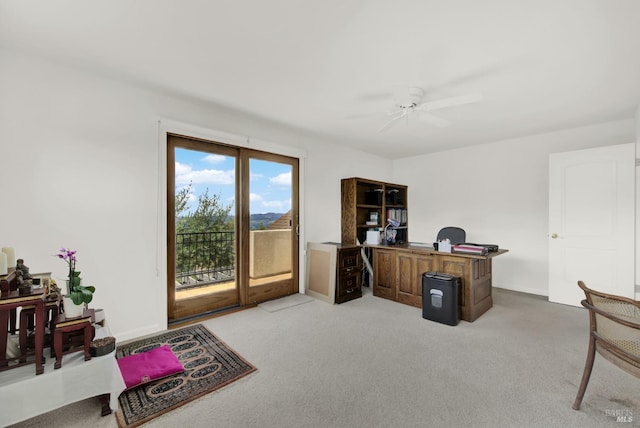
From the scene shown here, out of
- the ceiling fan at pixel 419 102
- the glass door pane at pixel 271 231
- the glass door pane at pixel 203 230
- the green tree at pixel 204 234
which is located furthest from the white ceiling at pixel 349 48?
the green tree at pixel 204 234

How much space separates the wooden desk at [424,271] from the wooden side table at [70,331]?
3345 millimetres

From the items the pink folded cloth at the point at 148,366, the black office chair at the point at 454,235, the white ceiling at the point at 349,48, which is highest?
the white ceiling at the point at 349,48

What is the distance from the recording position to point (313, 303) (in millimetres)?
3879

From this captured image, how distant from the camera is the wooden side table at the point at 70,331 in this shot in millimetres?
1520

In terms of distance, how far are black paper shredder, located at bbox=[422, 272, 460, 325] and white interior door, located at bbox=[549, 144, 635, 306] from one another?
1.88m

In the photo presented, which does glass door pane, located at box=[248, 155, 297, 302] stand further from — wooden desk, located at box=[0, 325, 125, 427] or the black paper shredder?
wooden desk, located at box=[0, 325, 125, 427]

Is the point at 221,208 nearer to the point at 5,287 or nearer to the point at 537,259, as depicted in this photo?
the point at 5,287

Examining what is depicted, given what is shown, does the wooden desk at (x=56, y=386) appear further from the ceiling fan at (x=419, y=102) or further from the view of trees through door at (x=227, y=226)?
the ceiling fan at (x=419, y=102)

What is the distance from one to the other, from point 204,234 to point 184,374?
1.58 meters

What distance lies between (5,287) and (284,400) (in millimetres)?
1693

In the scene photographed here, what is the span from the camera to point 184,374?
2.15 meters

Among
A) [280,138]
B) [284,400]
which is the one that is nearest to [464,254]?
[284,400]

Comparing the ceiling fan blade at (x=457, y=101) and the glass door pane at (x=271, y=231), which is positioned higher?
the ceiling fan blade at (x=457, y=101)

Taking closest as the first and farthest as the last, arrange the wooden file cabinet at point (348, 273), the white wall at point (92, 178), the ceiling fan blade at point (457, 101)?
1. the white wall at point (92, 178)
2. the ceiling fan blade at point (457, 101)
3. the wooden file cabinet at point (348, 273)
